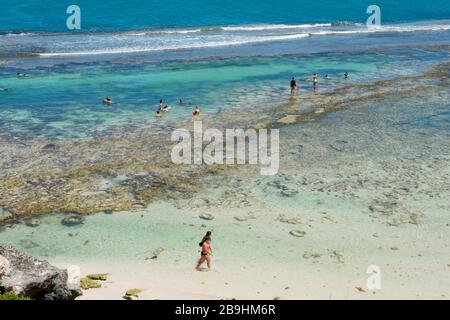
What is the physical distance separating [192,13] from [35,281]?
96.3m

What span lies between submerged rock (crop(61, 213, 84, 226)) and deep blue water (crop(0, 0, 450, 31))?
71883 mm

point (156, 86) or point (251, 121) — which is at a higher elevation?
point (156, 86)

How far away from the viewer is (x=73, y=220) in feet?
69.2

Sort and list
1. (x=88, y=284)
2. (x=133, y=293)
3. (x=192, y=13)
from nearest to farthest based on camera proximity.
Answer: (x=133, y=293), (x=88, y=284), (x=192, y=13)

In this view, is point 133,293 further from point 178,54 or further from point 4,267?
point 178,54

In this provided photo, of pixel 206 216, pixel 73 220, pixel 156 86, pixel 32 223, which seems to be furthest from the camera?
pixel 156 86

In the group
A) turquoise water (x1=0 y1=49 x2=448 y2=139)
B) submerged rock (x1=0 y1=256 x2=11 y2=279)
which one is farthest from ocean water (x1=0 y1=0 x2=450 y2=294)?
submerged rock (x1=0 y1=256 x2=11 y2=279)

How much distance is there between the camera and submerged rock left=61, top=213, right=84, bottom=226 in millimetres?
20859

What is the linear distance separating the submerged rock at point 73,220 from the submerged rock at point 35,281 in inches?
224

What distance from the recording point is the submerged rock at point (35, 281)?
14.0 m

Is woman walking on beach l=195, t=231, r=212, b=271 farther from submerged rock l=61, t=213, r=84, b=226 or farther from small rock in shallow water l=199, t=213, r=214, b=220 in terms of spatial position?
submerged rock l=61, t=213, r=84, b=226

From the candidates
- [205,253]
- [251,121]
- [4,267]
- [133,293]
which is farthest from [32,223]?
[251,121]

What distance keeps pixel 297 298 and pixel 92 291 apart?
6190 mm
